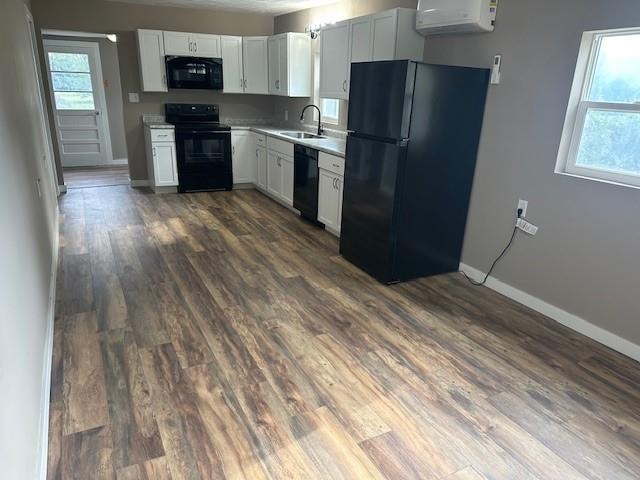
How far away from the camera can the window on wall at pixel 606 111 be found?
252cm

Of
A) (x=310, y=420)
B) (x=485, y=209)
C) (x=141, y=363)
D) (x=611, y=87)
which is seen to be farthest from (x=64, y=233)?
(x=611, y=87)

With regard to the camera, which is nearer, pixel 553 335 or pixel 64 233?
pixel 553 335

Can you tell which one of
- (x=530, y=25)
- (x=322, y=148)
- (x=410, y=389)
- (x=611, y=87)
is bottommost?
(x=410, y=389)

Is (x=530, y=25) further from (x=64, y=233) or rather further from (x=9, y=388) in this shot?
(x=64, y=233)

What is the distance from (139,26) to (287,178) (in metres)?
2.91

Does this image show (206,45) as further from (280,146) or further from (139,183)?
(139,183)

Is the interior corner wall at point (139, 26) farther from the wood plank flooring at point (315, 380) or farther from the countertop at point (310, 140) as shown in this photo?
the wood plank flooring at point (315, 380)

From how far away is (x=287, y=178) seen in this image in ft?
17.1

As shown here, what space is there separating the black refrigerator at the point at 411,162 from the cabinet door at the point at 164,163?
3030 mm

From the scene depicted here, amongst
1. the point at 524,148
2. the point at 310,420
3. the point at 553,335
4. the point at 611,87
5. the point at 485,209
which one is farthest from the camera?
the point at 485,209

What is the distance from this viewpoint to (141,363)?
2.33 metres

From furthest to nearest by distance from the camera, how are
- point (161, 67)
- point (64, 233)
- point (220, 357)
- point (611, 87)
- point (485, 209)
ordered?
point (161, 67) < point (64, 233) < point (485, 209) < point (611, 87) < point (220, 357)

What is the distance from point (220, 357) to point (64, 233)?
2782 mm

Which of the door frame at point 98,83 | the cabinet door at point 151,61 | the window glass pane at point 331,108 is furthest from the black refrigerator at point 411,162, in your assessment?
the door frame at point 98,83
